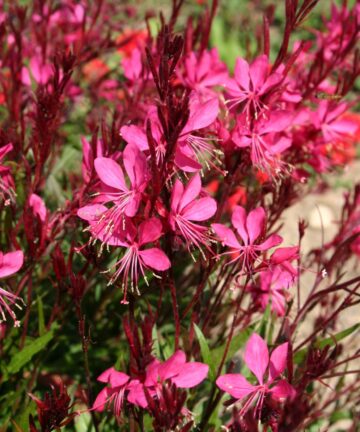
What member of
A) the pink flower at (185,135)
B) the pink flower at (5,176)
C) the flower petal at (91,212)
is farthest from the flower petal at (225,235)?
the pink flower at (5,176)

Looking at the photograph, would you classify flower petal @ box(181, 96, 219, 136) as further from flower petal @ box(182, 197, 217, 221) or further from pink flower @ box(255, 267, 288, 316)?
pink flower @ box(255, 267, 288, 316)

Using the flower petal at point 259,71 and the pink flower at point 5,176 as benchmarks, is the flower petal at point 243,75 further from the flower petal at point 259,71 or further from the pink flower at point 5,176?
the pink flower at point 5,176

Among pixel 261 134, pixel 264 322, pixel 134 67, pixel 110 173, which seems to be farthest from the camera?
pixel 134 67

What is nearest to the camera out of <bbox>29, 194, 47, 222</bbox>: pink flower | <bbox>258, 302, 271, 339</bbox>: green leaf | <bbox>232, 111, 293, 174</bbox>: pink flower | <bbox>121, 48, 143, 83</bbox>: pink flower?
<bbox>232, 111, 293, 174</bbox>: pink flower

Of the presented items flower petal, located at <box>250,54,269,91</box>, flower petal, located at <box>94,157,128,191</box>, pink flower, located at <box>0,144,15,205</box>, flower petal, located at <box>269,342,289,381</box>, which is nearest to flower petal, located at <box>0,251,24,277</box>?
pink flower, located at <box>0,144,15,205</box>

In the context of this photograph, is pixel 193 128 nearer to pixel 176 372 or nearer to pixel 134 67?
pixel 176 372

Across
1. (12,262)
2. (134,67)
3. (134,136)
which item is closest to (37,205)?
(12,262)
